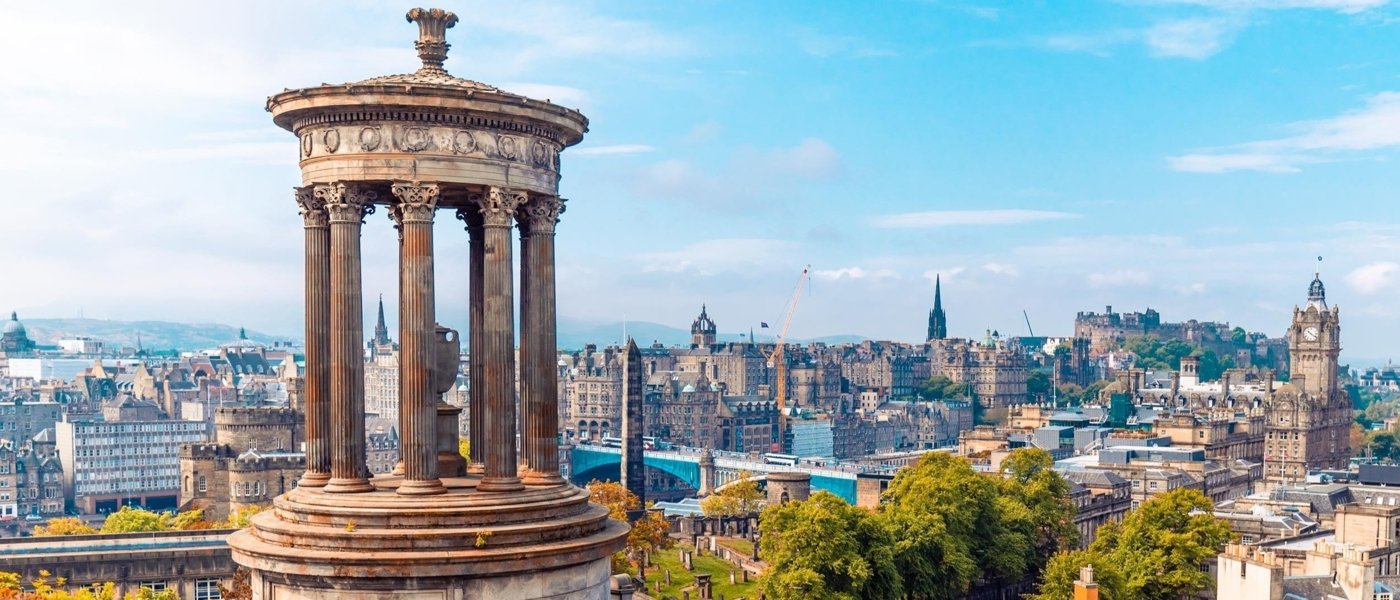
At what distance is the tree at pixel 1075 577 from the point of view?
75250 millimetres

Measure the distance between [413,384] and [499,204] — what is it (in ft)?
9.08

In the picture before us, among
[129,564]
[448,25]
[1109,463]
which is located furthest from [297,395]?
[448,25]

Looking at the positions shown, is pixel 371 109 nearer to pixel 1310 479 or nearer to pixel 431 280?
pixel 431 280

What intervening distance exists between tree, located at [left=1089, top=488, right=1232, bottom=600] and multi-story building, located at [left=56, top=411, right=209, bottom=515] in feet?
389

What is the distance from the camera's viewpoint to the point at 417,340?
20047mm

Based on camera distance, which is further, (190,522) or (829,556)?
(190,522)

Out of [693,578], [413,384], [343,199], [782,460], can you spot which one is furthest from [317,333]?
[782,460]

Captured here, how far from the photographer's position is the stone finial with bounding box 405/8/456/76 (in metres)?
21.6

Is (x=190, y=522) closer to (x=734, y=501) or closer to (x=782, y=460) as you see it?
(x=734, y=501)

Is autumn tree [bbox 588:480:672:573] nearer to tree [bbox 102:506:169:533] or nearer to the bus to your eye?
tree [bbox 102:506:169:533]

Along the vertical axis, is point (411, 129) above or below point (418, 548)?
above

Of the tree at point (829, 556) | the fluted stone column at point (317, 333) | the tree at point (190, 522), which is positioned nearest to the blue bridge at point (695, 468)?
the tree at point (190, 522)

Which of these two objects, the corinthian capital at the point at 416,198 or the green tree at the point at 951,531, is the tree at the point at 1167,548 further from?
the corinthian capital at the point at 416,198

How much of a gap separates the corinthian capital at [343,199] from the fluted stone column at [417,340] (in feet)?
1.92
